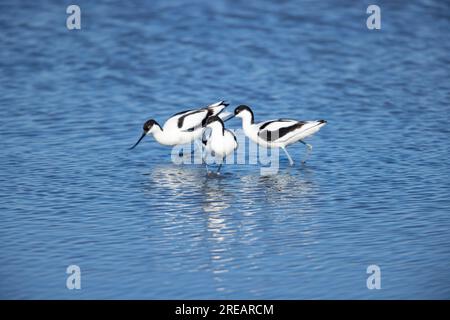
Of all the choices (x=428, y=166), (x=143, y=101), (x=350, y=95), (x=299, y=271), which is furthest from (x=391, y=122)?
(x=299, y=271)

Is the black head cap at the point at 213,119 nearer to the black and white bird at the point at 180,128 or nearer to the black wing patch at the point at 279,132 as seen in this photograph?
the black and white bird at the point at 180,128

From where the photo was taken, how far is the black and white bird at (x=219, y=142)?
11500 millimetres

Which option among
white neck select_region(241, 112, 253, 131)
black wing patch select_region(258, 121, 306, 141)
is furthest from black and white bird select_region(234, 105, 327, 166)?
white neck select_region(241, 112, 253, 131)

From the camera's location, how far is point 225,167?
462 inches

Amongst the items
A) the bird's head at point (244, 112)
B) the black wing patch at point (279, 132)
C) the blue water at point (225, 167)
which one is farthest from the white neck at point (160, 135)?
the black wing patch at point (279, 132)

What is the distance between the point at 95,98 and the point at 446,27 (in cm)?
607

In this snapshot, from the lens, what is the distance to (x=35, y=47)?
1589 centimetres

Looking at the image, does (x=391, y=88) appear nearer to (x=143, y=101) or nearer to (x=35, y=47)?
(x=143, y=101)

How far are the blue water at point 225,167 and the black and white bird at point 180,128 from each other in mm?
317

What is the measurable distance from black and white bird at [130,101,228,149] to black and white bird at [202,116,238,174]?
57 centimetres

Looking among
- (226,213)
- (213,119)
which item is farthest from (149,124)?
(226,213)

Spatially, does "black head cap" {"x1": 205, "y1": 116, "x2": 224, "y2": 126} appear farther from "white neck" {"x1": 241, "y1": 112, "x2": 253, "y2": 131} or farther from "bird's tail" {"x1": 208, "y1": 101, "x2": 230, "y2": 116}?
"bird's tail" {"x1": 208, "y1": 101, "x2": 230, "y2": 116}

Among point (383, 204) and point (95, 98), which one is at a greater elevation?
point (95, 98)

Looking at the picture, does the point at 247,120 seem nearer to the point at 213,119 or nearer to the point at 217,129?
the point at 213,119
